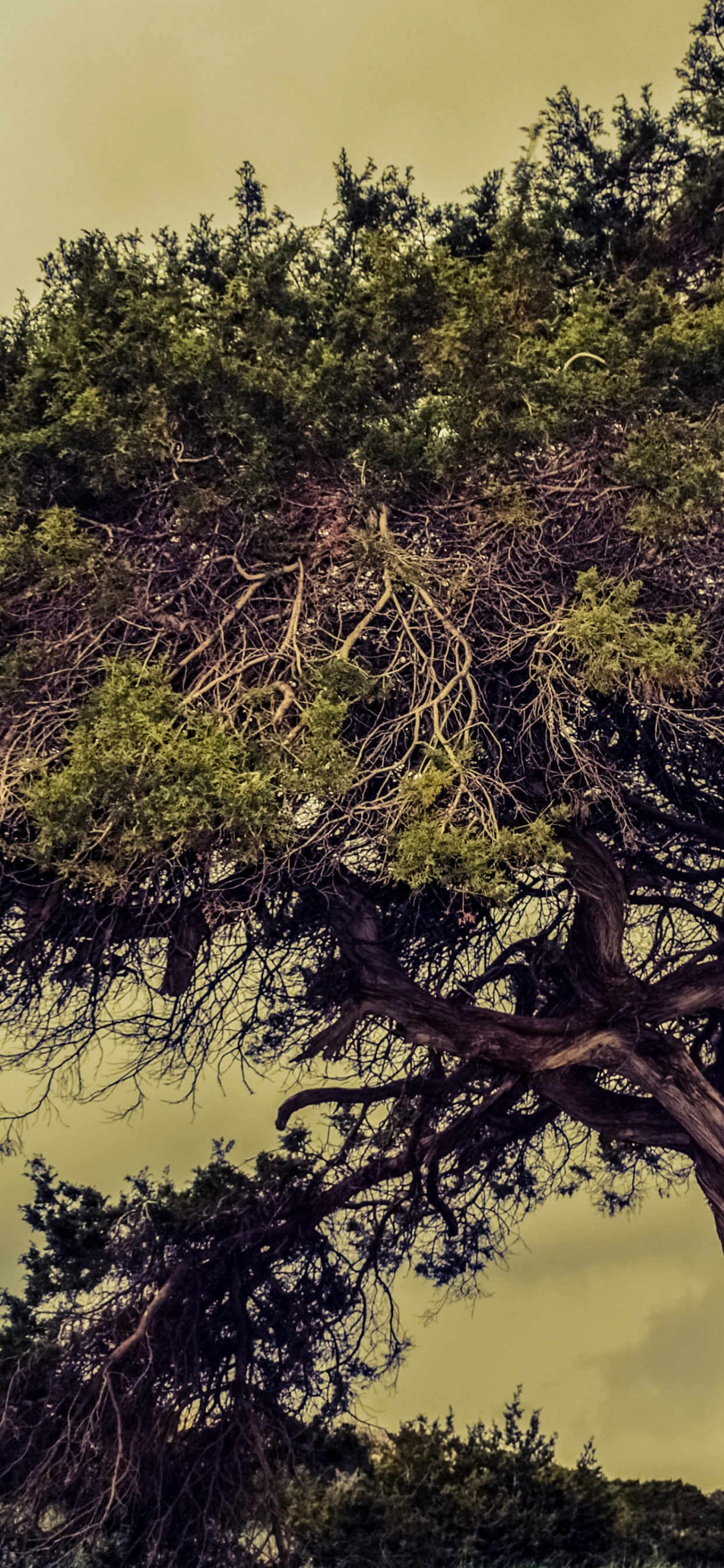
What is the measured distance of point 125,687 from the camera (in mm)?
8477

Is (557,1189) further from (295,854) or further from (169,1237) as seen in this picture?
(295,854)

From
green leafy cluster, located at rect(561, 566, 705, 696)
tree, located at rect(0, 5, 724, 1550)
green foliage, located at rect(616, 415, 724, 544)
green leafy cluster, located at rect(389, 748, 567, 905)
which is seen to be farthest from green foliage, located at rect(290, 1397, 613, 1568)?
green foliage, located at rect(616, 415, 724, 544)

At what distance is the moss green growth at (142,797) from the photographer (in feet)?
26.4

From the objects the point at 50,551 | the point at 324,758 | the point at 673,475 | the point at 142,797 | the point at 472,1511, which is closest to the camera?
the point at 142,797

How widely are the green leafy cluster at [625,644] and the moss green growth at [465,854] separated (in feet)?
3.42

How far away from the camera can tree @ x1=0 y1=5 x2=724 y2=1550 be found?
8.48 m

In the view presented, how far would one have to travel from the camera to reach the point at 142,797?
8023mm

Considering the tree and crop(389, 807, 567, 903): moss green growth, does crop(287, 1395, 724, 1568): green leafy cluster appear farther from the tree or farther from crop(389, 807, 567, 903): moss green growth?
crop(389, 807, 567, 903): moss green growth

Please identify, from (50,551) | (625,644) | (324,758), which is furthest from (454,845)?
(50,551)

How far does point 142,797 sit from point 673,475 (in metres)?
3.74

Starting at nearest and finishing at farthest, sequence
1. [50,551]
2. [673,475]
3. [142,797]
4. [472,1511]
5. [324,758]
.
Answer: [142,797]
[324,758]
[673,475]
[50,551]
[472,1511]

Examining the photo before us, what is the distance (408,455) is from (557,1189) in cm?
788

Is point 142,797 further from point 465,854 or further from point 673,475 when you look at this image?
point 673,475

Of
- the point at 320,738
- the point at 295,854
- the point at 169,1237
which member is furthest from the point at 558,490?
the point at 169,1237
